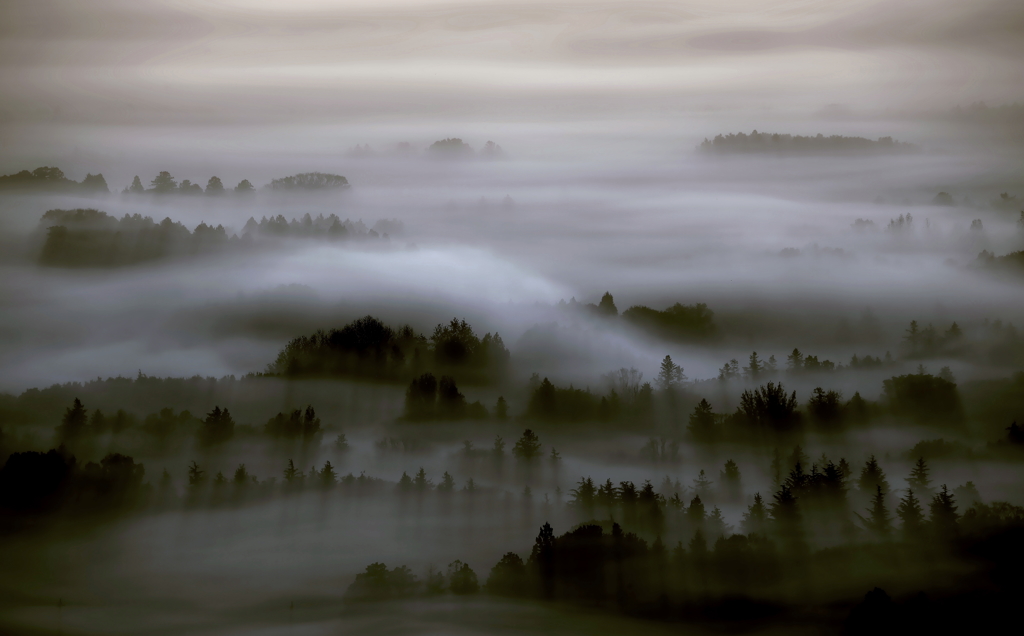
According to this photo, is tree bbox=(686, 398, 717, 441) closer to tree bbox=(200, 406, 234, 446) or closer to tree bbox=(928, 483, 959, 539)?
tree bbox=(928, 483, 959, 539)

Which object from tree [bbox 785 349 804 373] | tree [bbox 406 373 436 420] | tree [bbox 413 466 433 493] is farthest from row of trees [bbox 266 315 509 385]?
tree [bbox 785 349 804 373]

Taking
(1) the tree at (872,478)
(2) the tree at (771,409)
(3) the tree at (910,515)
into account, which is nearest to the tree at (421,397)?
(2) the tree at (771,409)

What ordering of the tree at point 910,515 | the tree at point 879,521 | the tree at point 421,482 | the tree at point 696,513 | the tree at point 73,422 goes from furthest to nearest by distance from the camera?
the tree at point 73,422
the tree at point 421,482
the tree at point 696,513
the tree at point 879,521
the tree at point 910,515

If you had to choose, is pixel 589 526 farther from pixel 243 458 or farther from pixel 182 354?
pixel 182 354

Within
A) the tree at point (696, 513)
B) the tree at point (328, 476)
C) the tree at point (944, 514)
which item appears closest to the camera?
the tree at point (944, 514)

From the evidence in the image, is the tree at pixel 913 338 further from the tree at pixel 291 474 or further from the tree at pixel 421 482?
the tree at pixel 291 474

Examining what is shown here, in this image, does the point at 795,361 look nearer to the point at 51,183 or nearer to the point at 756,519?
the point at 756,519

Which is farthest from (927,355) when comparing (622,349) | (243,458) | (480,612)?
(243,458)
